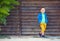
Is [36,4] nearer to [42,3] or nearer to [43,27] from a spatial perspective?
[42,3]

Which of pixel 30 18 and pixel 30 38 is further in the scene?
pixel 30 18

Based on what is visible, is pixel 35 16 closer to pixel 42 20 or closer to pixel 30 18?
pixel 30 18

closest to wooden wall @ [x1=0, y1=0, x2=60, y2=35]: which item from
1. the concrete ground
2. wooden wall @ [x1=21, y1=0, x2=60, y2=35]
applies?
wooden wall @ [x1=21, y1=0, x2=60, y2=35]

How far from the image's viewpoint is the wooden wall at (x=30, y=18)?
14.7m

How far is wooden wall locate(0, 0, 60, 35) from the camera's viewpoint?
14.7 meters

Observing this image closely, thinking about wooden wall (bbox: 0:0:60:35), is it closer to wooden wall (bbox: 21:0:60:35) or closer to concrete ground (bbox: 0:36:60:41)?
wooden wall (bbox: 21:0:60:35)

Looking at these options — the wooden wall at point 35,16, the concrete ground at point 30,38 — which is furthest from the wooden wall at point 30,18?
the concrete ground at point 30,38

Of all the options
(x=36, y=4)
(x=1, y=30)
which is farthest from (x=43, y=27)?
(x=1, y=30)

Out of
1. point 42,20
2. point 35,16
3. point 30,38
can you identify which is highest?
point 35,16

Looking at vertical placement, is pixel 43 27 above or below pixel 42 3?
below

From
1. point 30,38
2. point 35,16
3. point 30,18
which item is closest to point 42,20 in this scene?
point 35,16

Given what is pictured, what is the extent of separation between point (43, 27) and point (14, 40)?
6.26ft

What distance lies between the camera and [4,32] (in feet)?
48.3

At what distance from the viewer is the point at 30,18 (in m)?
14.8
